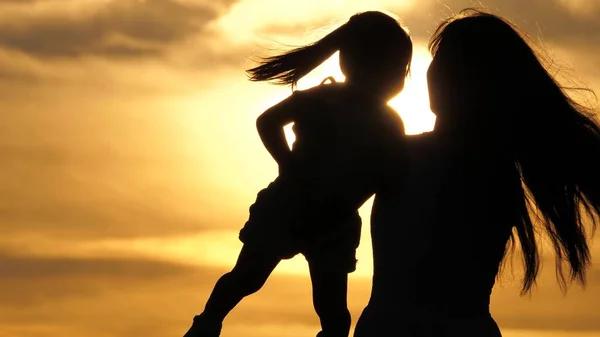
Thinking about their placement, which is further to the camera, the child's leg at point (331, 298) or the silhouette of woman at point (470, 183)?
the child's leg at point (331, 298)

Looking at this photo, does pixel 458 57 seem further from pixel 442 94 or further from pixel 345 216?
pixel 345 216

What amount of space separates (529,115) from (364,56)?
808mm

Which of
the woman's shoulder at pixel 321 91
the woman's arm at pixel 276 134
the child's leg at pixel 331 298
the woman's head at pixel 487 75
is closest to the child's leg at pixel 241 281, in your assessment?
the woman's arm at pixel 276 134

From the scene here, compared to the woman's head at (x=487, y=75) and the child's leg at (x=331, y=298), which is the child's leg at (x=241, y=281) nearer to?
the child's leg at (x=331, y=298)

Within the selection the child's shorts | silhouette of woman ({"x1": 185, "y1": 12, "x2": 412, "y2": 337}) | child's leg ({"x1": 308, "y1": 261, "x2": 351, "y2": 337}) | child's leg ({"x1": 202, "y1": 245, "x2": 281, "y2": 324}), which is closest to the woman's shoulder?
silhouette of woman ({"x1": 185, "y1": 12, "x2": 412, "y2": 337})

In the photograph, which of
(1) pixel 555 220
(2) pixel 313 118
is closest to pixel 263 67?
(2) pixel 313 118

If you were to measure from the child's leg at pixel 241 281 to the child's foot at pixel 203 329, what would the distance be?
0.02 m

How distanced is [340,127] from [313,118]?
129 millimetres

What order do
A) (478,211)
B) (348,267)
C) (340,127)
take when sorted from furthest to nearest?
(348,267), (478,211), (340,127)

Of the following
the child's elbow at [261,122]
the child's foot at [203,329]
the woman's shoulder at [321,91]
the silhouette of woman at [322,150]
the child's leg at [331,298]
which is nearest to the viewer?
the silhouette of woman at [322,150]

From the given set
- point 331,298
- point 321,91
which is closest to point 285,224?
point 321,91

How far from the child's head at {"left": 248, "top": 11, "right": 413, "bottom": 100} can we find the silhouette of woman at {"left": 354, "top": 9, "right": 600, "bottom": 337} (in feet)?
0.60

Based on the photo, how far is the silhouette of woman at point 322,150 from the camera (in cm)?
468

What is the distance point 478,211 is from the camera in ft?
16.6
